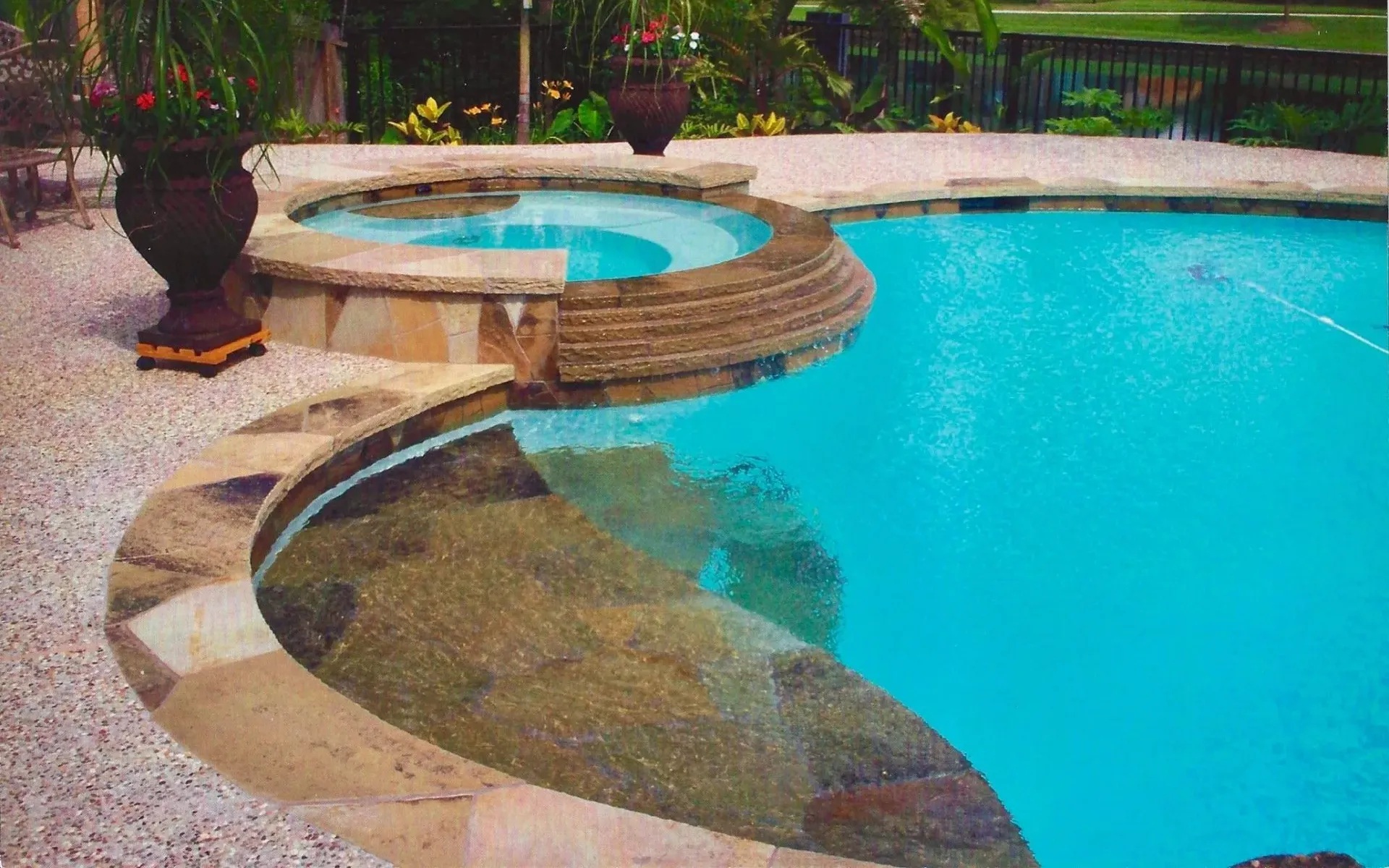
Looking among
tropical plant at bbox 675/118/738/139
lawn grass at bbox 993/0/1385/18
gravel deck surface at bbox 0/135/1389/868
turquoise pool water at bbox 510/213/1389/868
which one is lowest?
turquoise pool water at bbox 510/213/1389/868

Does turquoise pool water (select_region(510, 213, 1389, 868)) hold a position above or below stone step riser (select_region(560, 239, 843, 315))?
below

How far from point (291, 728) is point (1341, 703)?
9.60ft

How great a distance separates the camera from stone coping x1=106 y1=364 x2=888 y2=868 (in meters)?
2.66

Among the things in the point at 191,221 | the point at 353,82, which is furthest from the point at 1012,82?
the point at 191,221

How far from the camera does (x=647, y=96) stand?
380 inches

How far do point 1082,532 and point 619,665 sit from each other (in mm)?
2090

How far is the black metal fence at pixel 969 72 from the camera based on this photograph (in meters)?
13.4

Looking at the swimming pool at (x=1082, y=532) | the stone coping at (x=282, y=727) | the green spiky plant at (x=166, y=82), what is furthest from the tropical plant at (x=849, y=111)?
the stone coping at (x=282, y=727)

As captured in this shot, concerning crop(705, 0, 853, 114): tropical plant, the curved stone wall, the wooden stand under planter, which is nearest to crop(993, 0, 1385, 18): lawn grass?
crop(705, 0, 853, 114): tropical plant

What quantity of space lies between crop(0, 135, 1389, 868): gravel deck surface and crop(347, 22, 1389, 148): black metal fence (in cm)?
361

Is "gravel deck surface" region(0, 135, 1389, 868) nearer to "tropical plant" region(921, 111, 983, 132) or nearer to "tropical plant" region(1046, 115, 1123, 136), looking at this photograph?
"tropical plant" region(921, 111, 983, 132)

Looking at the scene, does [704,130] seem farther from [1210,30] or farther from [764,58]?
[1210,30]

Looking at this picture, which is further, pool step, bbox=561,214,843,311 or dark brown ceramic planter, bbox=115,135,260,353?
pool step, bbox=561,214,843,311

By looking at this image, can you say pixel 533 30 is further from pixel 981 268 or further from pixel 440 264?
pixel 440 264
